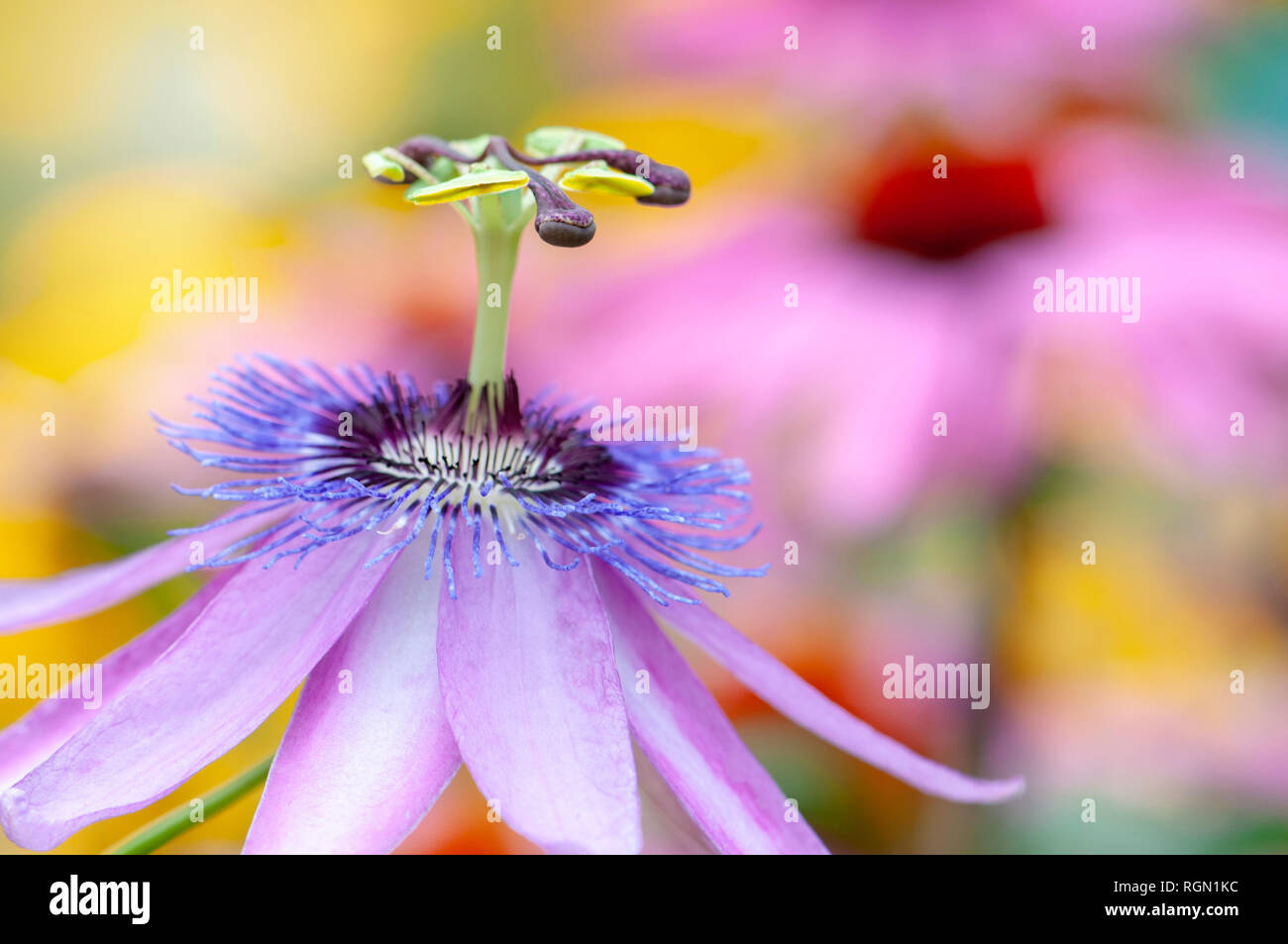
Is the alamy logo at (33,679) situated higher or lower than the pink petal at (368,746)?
lower

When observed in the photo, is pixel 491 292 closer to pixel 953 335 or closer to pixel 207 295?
pixel 953 335

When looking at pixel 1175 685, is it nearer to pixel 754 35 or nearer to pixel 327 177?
pixel 754 35

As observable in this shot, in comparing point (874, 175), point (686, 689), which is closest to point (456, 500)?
point (686, 689)

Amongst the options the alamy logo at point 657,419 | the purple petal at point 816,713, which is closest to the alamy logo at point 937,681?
the alamy logo at point 657,419

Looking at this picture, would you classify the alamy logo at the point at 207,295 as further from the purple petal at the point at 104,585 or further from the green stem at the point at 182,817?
the green stem at the point at 182,817
